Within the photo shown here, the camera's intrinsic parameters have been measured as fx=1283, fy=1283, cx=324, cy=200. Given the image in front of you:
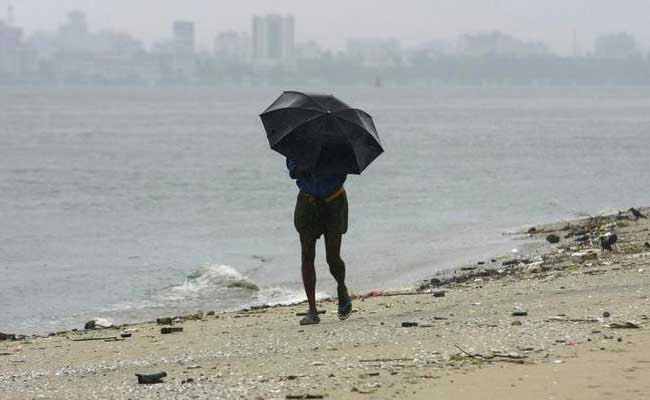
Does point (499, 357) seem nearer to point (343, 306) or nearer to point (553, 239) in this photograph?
point (343, 306)

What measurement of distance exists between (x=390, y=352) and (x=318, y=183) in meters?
1.93

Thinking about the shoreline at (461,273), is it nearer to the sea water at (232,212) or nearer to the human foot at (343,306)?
the sea water at (232,212)

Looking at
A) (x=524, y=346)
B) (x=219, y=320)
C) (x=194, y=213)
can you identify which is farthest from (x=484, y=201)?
(x=524, y=346)

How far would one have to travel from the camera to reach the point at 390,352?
888 centimetres

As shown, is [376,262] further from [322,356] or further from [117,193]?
[117,193]

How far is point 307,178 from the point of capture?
1032 centimetres

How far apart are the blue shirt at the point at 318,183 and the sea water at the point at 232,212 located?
705cm

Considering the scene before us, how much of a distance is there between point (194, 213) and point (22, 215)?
15.6ft

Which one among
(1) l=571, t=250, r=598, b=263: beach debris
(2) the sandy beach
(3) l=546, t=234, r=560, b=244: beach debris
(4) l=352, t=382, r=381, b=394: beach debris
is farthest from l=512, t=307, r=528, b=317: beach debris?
(3) l=546, t=234, r=560, b=244: beach debris

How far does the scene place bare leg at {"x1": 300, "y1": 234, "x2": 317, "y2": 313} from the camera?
10.6m

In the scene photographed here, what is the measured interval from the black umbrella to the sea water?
7145mm

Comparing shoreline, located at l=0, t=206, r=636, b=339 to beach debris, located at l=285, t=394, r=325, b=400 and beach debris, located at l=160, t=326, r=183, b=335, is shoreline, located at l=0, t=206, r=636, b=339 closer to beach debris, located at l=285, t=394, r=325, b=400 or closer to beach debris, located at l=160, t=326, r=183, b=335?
beach debris, located at l=160, t=326, r=183, b=335

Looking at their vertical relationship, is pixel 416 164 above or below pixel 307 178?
below

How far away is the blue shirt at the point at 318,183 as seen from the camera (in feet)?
33.8
